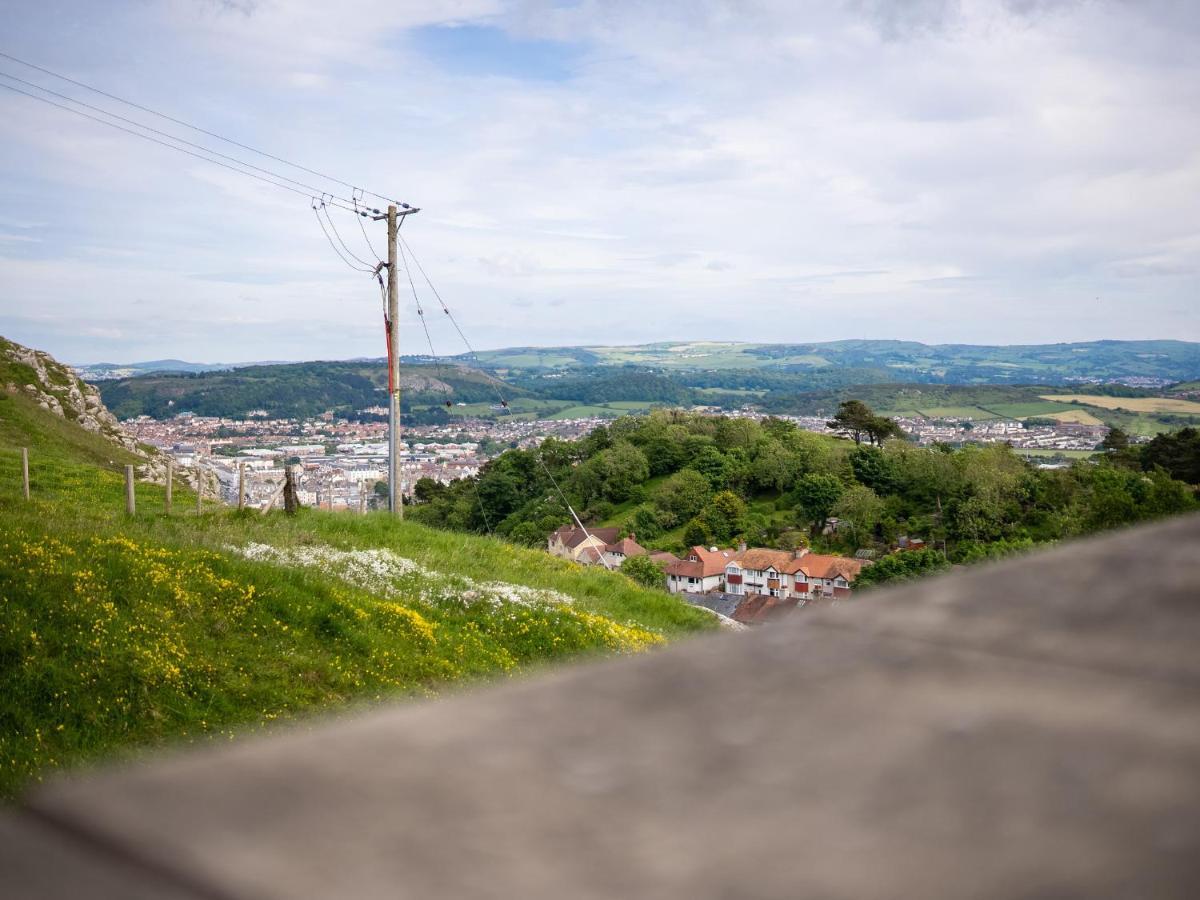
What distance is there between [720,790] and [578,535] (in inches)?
2657

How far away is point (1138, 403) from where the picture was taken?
135 m

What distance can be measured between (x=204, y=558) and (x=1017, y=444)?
11108cm

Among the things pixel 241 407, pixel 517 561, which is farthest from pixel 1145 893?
pixel 241 407

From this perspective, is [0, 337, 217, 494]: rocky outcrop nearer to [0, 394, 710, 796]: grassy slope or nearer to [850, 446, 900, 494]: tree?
[0, 394, 710, 796]: grassy slope

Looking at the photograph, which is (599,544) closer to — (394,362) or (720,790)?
(394,362)

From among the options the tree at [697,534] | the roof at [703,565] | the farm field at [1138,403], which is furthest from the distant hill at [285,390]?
the farm field at [1138,403]

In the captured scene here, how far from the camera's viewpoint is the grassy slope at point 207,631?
21.7 ft

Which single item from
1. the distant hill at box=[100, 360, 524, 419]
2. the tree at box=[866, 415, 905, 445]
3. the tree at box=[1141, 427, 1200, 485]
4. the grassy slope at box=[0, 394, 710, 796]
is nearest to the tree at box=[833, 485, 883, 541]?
the tree at box=[1141, 427, 1200, 485]

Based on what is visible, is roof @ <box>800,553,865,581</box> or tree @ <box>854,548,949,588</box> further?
roof @ <box>800,553,865,581</box>

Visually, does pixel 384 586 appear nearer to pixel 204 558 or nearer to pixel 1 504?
pixel 204 558

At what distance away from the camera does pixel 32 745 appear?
590 cm

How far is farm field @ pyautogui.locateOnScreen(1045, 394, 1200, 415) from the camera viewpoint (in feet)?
409

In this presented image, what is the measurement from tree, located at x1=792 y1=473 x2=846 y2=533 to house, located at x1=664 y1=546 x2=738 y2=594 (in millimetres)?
12434

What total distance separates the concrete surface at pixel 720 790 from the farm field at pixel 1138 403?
146 meters
